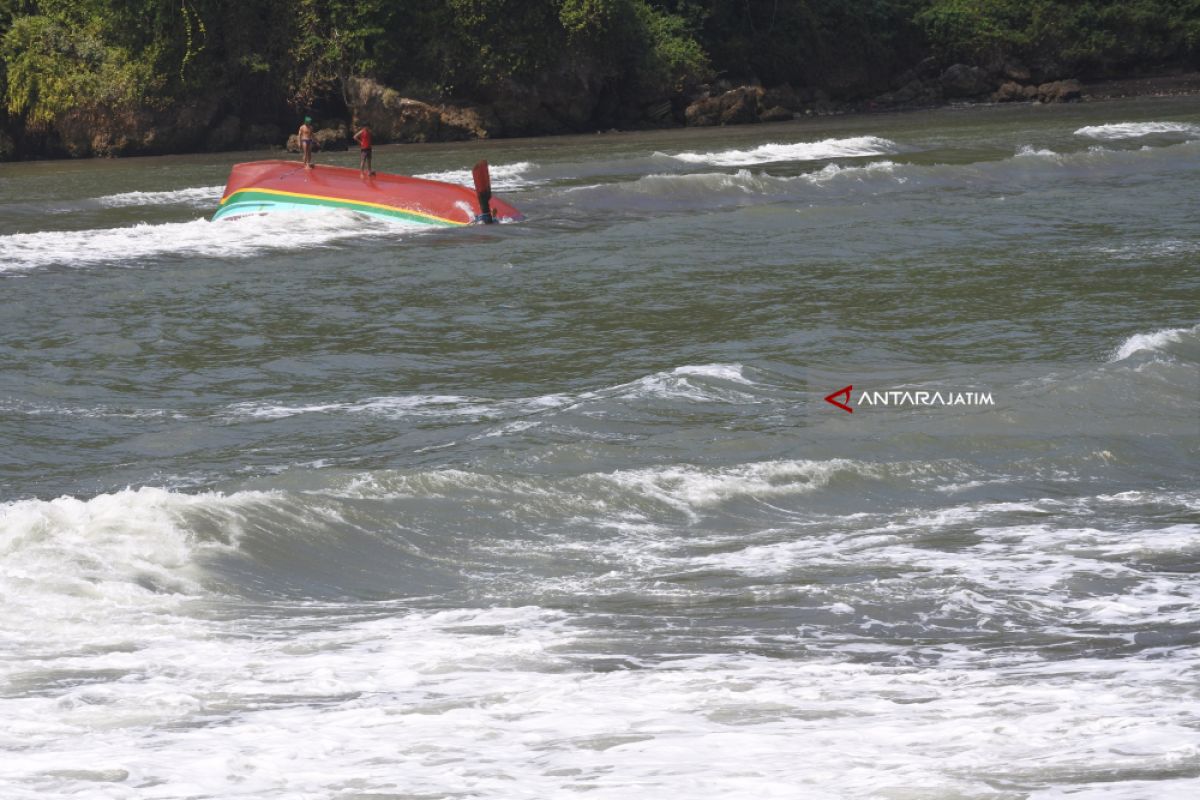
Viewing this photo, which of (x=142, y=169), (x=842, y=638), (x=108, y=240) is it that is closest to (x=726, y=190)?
(x=108, y=240)

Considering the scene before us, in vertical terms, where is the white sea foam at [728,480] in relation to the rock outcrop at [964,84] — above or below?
below

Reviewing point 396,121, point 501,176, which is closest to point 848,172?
point 501,176

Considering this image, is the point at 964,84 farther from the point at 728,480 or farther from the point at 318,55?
the point at 728,480

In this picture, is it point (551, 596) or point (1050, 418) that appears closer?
point (551, 596)

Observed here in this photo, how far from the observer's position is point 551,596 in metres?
6.33

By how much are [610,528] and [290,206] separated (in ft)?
47.7

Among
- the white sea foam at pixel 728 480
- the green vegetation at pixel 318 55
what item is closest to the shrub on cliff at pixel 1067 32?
the green vegetation at pixel 318 55

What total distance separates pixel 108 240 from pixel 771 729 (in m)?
16.9

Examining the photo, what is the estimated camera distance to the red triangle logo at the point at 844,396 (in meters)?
9.53

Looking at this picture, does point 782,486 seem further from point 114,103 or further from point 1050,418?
point 114,103

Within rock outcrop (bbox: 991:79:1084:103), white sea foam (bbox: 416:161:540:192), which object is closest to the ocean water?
white sea foam (bbox: 416:161:540:192)

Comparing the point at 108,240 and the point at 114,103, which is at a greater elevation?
the point at 114,103

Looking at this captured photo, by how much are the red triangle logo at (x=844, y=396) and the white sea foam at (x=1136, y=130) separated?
74.5ft

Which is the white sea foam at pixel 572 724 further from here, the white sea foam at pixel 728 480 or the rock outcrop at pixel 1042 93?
the rock outcrop at pixel 1042 93
